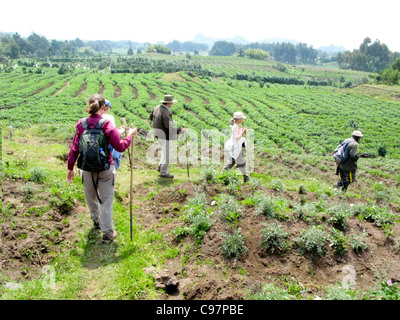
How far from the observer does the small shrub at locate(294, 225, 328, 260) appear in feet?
17.4

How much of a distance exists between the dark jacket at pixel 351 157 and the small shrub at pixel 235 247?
5630 millimetres

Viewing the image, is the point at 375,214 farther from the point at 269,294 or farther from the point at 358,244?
the point at 269,294

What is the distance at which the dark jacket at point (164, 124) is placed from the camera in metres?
8.84

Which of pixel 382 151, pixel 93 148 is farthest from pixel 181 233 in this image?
pixel 382 151

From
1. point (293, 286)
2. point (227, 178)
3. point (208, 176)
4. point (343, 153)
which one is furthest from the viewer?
point (343, 153)

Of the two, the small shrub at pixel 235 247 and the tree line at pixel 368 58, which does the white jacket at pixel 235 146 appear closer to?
the small shrub at pixel 235 247

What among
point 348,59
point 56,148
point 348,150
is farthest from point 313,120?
point 348,59

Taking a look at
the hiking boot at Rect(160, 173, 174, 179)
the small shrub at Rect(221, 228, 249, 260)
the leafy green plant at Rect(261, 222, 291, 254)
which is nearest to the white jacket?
the hiking boot at Rect(160, 173, 174, 179)

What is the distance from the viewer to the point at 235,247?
5.23m

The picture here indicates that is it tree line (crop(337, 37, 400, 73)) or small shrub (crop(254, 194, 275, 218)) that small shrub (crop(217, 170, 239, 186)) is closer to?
small shrub (crop(254, 194, 275, 218))

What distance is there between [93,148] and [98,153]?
114 mm

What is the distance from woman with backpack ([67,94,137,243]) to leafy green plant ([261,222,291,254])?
292 centimetres

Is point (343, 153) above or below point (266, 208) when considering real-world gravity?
above
